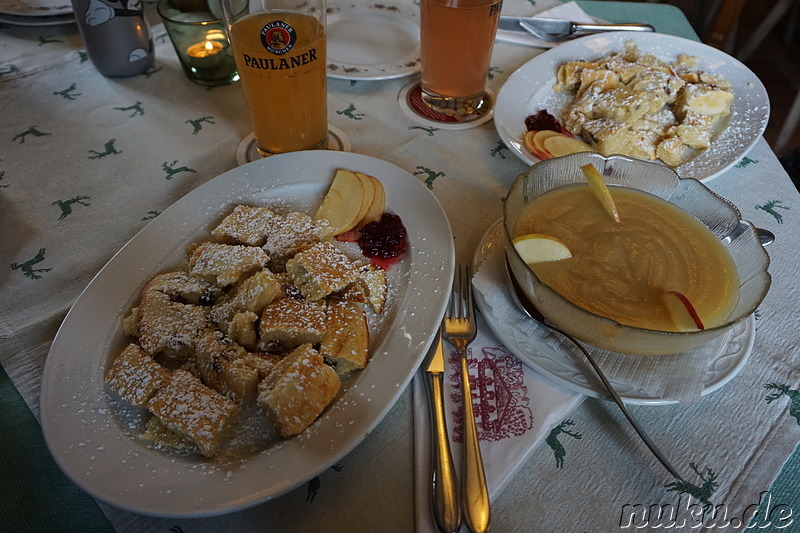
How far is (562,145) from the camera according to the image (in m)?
1.24

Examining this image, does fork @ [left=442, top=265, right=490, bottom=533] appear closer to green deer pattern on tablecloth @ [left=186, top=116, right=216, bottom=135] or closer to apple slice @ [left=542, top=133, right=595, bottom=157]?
apple slice @ [left=542, top=133, right=595, bottom=157]

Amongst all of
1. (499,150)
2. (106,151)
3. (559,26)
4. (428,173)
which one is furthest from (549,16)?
(106,151)

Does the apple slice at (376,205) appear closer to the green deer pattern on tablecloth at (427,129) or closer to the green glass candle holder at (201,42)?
the green deer pattern on tablecloth at (427,129)

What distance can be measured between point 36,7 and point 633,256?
1.95m

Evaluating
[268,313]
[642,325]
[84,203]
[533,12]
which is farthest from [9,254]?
[533,12]

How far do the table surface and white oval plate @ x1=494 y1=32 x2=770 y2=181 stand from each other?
7 centimetres

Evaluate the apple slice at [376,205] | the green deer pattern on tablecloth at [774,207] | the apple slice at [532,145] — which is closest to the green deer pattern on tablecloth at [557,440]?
the apple slice at [376,205]

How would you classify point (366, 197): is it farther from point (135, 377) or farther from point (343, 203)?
point (135, 377)

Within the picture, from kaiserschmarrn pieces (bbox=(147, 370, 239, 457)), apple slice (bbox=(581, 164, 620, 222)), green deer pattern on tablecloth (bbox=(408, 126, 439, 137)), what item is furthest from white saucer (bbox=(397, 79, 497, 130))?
kaiserschmarrn pieces (bbox=(147, 370, 239, 457))

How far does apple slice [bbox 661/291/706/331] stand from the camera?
0.76 m

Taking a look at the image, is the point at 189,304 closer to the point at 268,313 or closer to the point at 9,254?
the point at 268,313

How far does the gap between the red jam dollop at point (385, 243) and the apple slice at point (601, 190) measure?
0.36 m

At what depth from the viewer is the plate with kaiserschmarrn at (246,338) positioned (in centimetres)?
70

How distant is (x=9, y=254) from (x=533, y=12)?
168 cm
